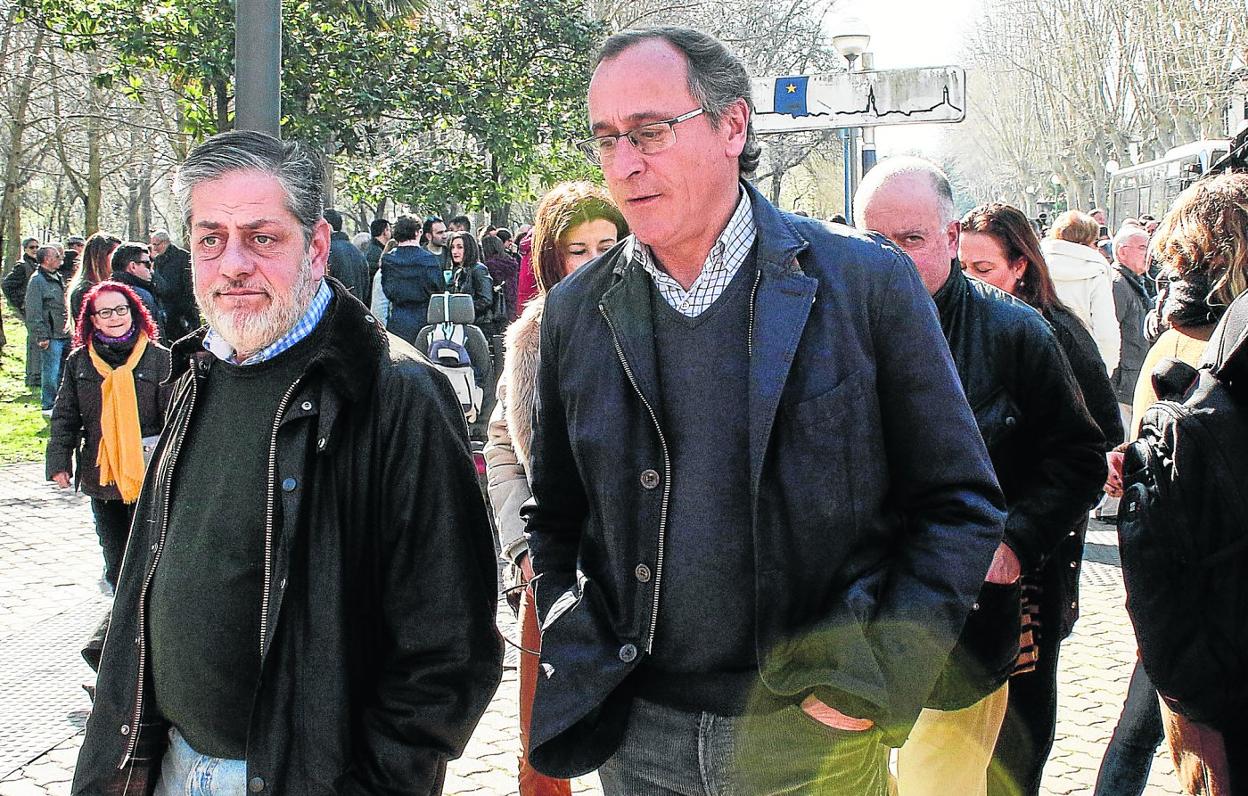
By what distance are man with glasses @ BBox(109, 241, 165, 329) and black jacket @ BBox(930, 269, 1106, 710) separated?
9.24 metres

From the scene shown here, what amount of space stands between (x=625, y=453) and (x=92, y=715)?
3.81 feet

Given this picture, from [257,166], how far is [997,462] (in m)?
1.95

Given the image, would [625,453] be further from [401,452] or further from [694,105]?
[694,105]

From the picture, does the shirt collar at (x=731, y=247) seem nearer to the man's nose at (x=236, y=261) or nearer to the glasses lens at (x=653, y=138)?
the glasses lens at (x=653, y=138)

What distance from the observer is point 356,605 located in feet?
7.61

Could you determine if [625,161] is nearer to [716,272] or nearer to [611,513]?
[716,272]

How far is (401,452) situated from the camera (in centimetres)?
233

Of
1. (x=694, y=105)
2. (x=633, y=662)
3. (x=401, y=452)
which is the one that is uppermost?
(x=694, y=105)

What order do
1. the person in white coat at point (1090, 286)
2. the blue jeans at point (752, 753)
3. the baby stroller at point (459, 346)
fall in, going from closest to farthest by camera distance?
the blue jeans at point (752, 753) → the person in white coat at point (1090, 286) → the baby stroller at point (459, 346)

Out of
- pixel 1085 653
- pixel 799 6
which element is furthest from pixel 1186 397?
pixel 799 6

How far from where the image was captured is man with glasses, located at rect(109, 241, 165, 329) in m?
11.2

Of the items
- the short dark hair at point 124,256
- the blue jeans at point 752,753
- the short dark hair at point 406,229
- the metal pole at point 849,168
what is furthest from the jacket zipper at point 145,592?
the short dark hair at point 124,256

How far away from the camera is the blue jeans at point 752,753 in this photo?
215cm

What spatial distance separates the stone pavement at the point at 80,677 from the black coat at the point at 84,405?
831mm
